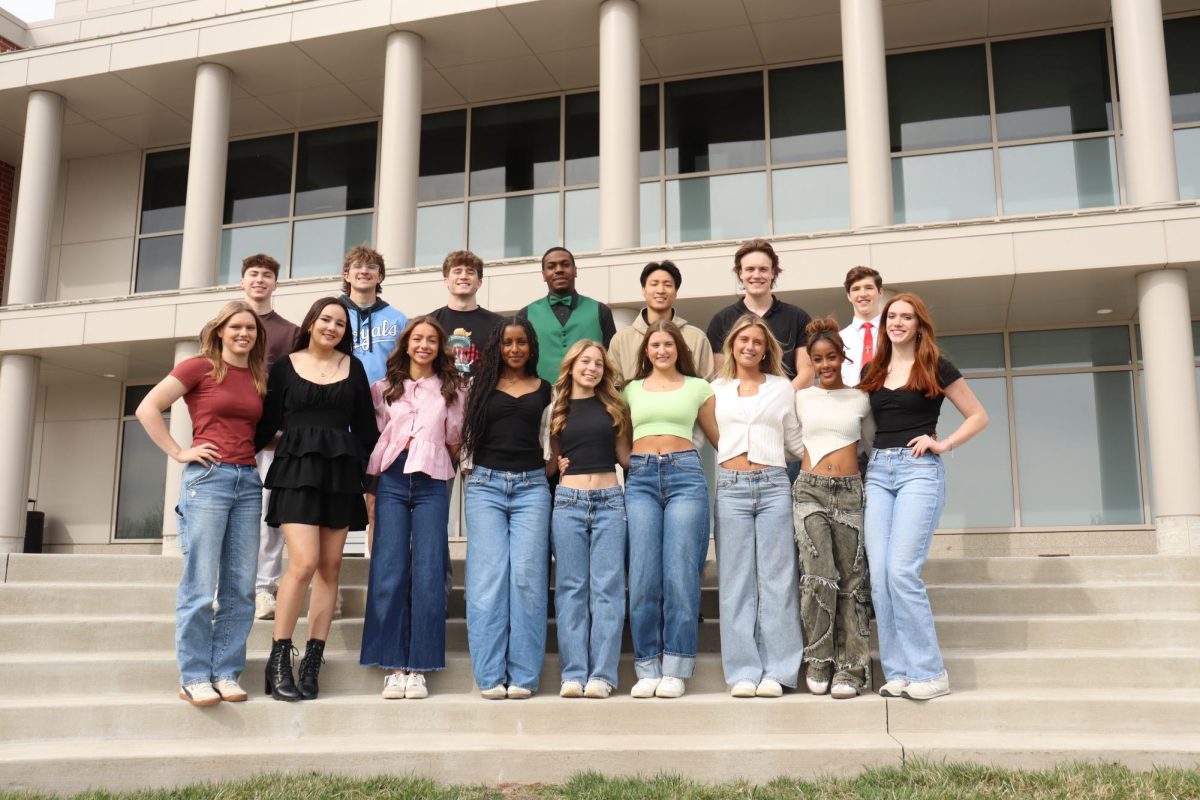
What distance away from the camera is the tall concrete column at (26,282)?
12742 mm

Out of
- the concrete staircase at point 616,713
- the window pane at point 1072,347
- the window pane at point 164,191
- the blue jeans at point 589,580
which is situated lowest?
the concrete staircase at point 616,713

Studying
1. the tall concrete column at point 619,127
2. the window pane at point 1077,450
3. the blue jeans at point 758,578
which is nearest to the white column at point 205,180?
the tall concrete column at point 619,127

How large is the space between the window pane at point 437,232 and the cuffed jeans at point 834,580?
382 inches

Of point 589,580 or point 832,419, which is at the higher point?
point 832,419

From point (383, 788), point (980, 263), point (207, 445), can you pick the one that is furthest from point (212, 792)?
point (980, 263)

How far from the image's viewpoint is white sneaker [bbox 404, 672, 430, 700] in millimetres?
5000

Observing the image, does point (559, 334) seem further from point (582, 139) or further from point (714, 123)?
point (582, 139)

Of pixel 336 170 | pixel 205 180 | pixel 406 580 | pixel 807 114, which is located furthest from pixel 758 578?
pixel 336 170

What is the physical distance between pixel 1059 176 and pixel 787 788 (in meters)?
10.2

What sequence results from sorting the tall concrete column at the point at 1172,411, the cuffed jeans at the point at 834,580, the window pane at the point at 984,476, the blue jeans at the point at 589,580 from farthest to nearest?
the window pane at the point at 984,476, the tall concrete column at the point at 1172,411, the blue jeans at the point at 589,580, the cuffed jeans at the point at 834,580

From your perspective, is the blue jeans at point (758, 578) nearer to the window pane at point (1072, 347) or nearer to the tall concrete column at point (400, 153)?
the tall concrete column at point (400, 153)

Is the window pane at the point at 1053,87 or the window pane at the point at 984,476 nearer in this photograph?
the window pane at the point at 984,476

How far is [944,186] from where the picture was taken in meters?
12.2

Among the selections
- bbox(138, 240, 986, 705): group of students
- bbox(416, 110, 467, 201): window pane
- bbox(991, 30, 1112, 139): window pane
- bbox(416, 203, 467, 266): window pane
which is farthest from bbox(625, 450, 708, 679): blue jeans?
bbox(416, 110, 467, 201): window pane
